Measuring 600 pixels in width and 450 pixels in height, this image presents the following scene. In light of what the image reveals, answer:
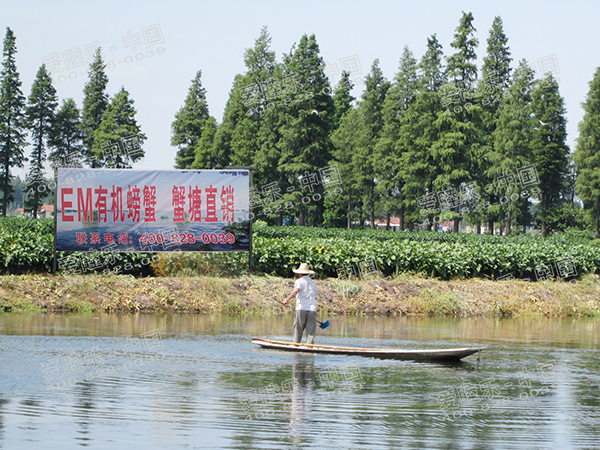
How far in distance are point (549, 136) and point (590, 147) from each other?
362 inches

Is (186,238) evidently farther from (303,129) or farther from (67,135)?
(67,135)

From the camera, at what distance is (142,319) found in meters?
17.9

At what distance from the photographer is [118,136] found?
7519cm

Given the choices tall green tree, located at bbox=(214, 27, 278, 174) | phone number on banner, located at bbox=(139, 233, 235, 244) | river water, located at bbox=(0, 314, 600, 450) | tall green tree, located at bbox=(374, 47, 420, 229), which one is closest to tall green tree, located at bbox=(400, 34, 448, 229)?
tall green tree, located at bbox=(374, 47, 420, 229)

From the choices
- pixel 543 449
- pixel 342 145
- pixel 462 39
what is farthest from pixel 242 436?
pixel 342 145

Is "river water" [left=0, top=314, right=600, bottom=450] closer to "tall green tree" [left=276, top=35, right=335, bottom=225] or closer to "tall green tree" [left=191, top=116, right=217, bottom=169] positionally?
"tall green tree" [left=276, top=35, right=335, bottom=225]

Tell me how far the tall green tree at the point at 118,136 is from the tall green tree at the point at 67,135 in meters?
3.67

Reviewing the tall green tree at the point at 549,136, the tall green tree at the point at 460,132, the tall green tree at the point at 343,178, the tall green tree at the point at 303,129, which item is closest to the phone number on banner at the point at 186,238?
the tall green tree at the point at 460,132

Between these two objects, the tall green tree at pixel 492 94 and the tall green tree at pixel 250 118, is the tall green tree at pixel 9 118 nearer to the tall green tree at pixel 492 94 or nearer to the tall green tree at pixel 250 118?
the tall green tree at pixel 250 118

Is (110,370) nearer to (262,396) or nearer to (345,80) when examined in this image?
(262,396)

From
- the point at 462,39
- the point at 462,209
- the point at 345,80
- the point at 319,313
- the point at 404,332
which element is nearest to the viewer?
the point at 404,332

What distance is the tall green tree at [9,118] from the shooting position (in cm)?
7231

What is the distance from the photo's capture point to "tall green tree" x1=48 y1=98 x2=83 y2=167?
3162 inches

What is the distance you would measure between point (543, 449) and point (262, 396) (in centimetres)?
378
